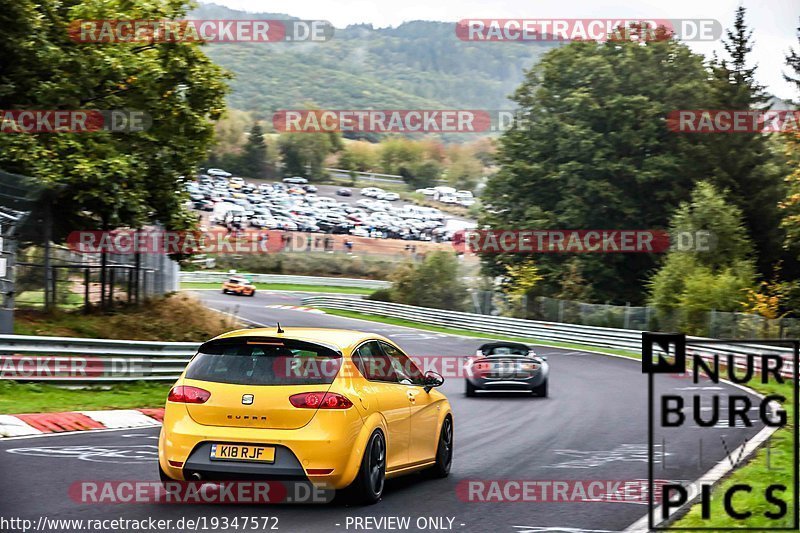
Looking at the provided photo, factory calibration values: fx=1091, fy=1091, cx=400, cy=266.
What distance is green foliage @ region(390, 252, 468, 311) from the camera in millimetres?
58594

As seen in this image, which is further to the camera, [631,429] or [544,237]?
[544,237]

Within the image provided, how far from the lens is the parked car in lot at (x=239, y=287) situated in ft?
230

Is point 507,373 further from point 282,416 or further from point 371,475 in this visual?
point 282,416

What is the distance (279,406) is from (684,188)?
53.1 metres

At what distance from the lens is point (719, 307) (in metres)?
42.6

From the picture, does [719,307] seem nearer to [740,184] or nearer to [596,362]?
[596,362]

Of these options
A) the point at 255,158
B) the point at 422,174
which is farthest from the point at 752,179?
the point at 422,174

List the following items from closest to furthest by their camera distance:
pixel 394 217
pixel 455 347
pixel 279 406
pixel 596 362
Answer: pixel 279 406
pixel 596 362
pixel 455 347
pixel 394 217

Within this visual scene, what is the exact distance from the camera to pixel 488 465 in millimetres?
12414

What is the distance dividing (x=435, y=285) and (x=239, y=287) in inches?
645

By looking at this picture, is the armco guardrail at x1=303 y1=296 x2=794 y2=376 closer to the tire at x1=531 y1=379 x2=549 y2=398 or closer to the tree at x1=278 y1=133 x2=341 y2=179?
the tire at x1=531 y1=379 x2=549 y2=398

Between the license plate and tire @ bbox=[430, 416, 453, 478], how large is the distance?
282cm

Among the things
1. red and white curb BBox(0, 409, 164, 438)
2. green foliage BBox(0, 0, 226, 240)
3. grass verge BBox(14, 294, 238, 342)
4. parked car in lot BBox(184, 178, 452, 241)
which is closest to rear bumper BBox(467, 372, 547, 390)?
red and white curb BBox(0, 409, 164, 438)

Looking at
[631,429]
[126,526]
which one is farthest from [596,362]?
[126,526]
